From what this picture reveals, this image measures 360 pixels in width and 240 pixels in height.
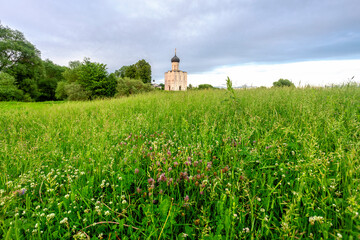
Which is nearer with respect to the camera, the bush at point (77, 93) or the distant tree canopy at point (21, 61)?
the bush at point (77, 93)

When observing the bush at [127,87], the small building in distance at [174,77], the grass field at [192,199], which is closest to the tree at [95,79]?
the bush at [127,87]

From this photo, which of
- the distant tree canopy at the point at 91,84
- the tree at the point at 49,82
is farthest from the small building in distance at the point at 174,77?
the distant tree canopy at the point at 91,84

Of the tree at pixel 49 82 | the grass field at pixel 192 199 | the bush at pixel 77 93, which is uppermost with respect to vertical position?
the tree at pixel 49 82

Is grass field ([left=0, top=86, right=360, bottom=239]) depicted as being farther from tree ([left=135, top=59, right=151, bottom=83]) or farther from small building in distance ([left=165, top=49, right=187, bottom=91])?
small building in distance ([left=165, top=49, right=187, bottom=91])

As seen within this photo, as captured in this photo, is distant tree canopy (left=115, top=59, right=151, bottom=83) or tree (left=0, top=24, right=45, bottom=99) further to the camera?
distant tree canopy (left=115, top=59, right=151, bottom=83)

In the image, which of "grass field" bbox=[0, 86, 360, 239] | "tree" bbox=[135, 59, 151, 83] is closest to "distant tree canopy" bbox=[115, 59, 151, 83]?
→ "tree" bbox=[135, 59, 151, 83]

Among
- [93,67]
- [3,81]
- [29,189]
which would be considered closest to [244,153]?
[29,189]

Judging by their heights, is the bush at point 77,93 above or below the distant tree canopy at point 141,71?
below

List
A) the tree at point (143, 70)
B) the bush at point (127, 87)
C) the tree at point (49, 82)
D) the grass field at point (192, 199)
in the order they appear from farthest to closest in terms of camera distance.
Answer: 1. the tree at point (143, 70)
2. the tree at point (49, 82)
3. the bush at point (127, 87)
4. the grass field at point (192, 199)

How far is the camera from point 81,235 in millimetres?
1155

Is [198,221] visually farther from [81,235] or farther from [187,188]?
[81,235]

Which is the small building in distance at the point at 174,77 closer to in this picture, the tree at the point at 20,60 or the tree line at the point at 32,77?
the tree line at the point at 32,77

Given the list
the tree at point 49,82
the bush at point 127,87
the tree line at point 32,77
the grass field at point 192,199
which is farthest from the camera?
the tree at point 49,82

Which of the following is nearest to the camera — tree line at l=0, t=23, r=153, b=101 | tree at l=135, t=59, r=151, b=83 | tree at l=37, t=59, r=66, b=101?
tree line at l=0, t=23, r=153, b=101
